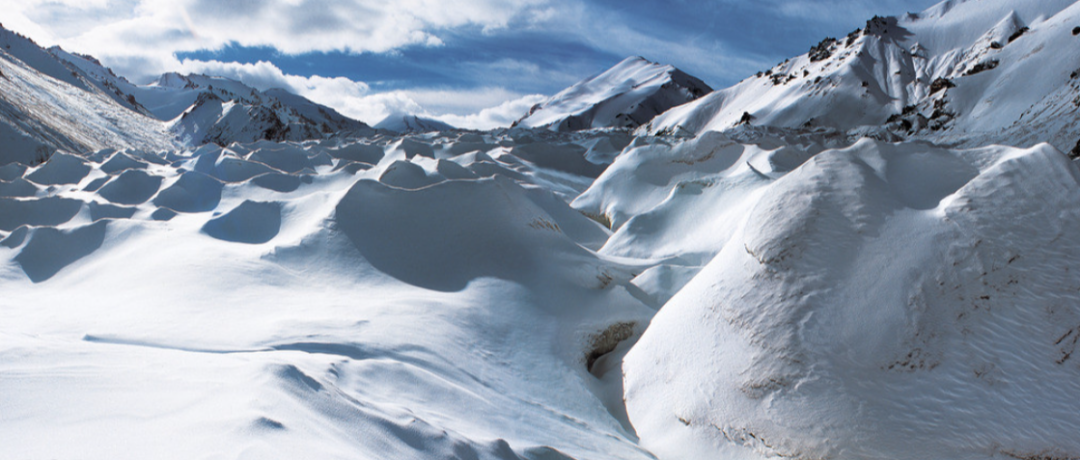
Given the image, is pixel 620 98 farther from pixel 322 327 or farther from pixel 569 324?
pixel 322 327

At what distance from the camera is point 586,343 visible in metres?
3.20

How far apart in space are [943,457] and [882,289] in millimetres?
617

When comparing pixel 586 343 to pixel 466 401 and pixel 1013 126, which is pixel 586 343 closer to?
pixel 466 401

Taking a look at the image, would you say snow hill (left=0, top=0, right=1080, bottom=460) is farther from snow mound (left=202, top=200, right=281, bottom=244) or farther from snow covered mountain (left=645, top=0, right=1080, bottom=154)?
snow covered mountain (left=645, top=0, right=1080, bottom=154)

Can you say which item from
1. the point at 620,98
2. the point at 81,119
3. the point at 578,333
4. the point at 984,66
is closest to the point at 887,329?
the point at 578,333

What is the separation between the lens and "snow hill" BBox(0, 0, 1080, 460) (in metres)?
1.71

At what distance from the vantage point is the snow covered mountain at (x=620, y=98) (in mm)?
51688

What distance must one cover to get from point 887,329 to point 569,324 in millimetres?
1577

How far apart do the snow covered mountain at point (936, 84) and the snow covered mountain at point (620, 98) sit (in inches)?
716

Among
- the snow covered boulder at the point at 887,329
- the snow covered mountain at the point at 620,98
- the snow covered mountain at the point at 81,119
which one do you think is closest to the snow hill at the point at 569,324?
the snow covered boulder at the point at 887,329

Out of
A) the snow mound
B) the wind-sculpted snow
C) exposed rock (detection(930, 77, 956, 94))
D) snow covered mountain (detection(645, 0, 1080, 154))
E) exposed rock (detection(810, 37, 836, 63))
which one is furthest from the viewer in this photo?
exposed rock (detection(810, 37, 836, 63))

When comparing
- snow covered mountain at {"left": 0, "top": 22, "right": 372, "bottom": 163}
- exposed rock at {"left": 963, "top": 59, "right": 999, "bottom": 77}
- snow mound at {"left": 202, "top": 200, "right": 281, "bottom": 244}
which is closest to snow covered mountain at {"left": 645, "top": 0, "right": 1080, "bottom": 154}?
exposed rock at {"left": 963, "top": 59, "right": 999, "bottom": 77}

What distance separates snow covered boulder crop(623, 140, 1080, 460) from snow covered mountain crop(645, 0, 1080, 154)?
945 centimetres

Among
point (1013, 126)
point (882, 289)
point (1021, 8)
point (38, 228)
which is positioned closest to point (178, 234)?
point (38, 228)
